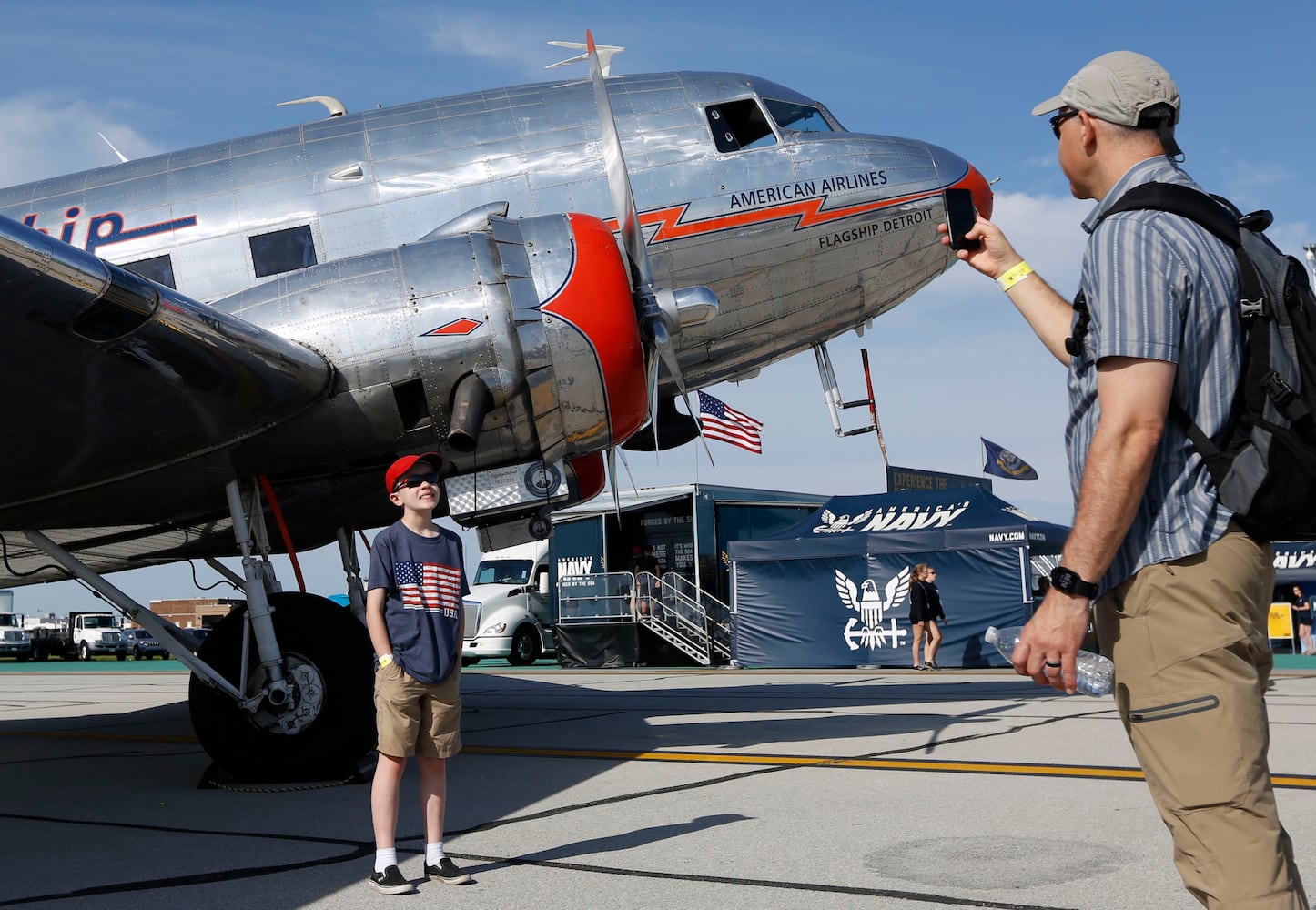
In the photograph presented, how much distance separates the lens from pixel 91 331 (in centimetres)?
623

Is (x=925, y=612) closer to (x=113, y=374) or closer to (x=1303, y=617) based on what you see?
(x=1303, y=617)

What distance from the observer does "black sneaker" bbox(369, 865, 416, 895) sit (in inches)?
173

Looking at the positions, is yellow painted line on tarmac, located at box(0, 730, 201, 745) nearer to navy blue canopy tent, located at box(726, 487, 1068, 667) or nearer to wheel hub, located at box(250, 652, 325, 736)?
wheel hub, located at box(250, 652, 325, 736)

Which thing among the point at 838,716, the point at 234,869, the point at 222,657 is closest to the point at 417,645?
the point at 234,869

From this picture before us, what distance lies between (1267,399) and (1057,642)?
64 centimetres

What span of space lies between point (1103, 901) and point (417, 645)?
274cm

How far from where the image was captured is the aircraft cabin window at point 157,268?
916cm

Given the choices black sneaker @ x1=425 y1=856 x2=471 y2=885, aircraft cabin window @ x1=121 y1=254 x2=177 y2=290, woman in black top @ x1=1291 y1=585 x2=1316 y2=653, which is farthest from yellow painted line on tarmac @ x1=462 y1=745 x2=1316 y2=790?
woman in black top @ x1=1291 y1=585 x2=1316 y2=653

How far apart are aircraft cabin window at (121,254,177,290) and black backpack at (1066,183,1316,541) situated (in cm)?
830

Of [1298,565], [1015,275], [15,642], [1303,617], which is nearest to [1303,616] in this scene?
[1303,617]

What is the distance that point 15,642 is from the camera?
126 feet

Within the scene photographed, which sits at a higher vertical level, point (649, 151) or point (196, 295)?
point (649, 151)

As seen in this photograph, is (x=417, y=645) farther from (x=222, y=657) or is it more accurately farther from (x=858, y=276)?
(x=858, y=276)

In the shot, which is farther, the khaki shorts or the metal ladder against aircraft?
the metal ladder against aircraft
